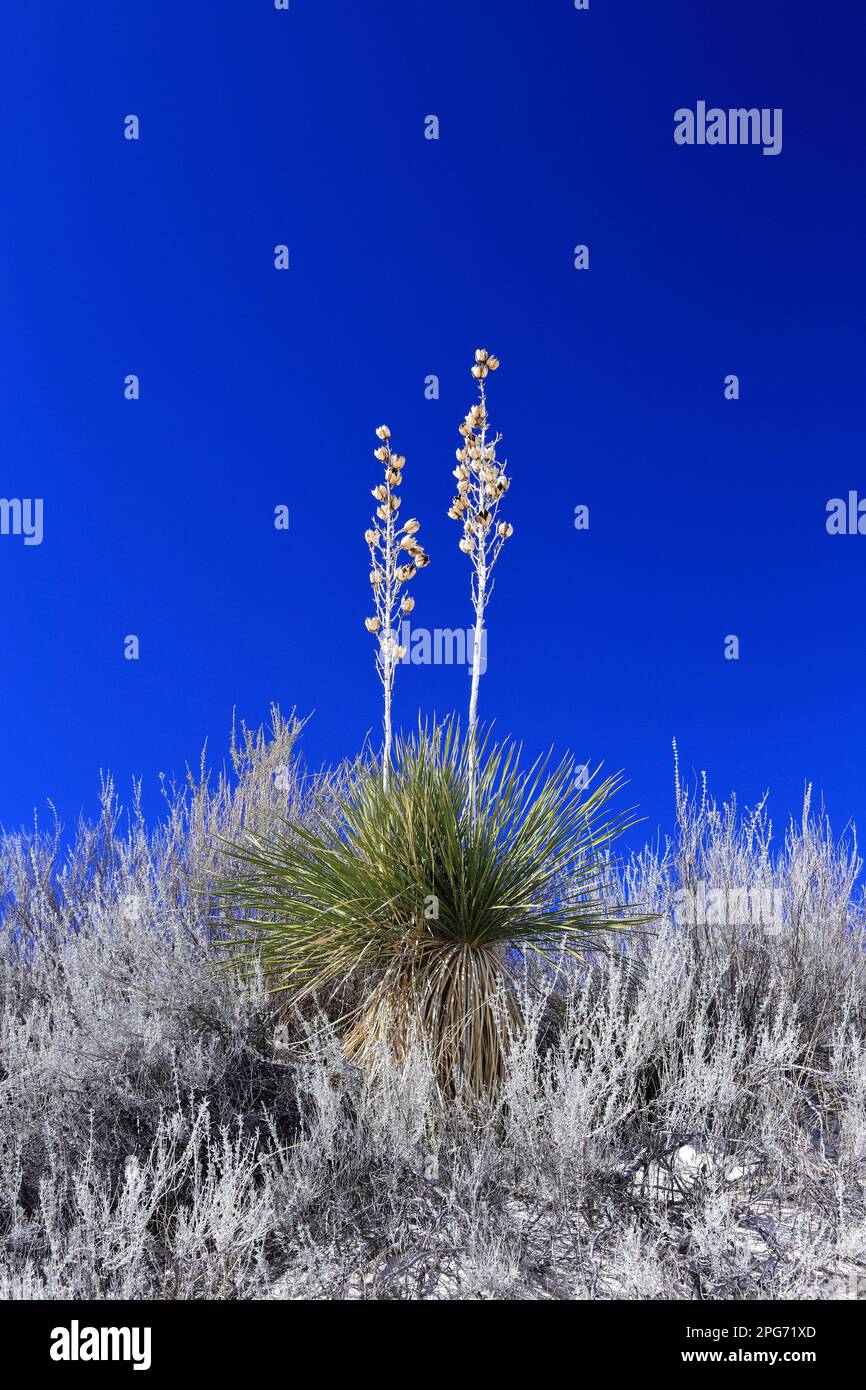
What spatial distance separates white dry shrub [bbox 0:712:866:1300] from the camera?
316 centimetres

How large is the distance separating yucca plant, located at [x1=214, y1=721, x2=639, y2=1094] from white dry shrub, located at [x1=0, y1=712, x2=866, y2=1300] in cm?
19

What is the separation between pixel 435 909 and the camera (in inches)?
163

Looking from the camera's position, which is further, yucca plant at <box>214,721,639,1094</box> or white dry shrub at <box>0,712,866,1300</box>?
yucca plant at <box>214,721,639,1094</box>

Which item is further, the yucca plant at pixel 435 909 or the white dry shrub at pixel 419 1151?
the yucca plant at pixel 435 909

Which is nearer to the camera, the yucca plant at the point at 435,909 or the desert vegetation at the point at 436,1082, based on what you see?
the desert vegetation at the point at 436,1082

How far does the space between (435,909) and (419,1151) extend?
931mm

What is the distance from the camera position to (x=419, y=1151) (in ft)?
12.0

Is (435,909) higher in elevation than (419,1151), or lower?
higher

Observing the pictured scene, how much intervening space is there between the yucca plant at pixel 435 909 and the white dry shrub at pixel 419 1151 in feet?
0.61

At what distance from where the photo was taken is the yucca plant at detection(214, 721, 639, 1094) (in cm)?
414

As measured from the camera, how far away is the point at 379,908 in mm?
4164

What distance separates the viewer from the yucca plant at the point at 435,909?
13.6 feet
